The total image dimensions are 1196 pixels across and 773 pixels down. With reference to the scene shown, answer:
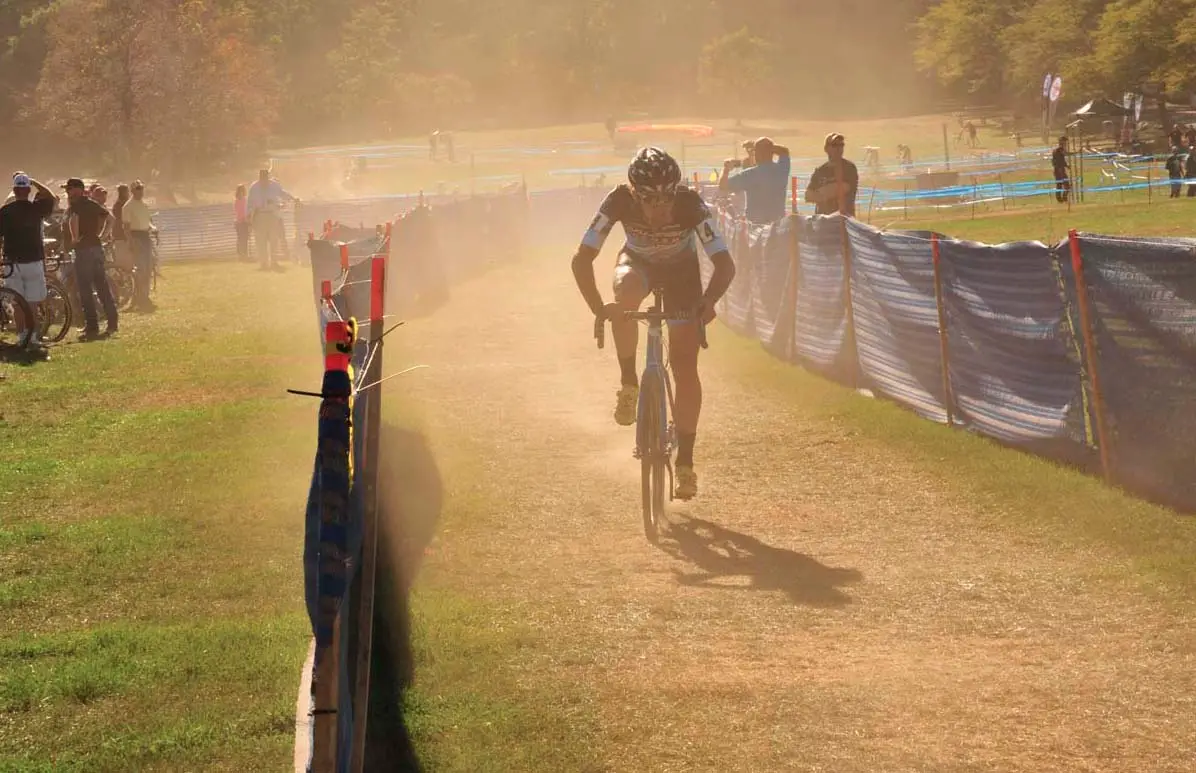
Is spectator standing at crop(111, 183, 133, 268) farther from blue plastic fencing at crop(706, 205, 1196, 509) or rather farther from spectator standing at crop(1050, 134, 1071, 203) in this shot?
spectator standing at crop(1050, 134, 1071, 203)

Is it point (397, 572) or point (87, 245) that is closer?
→ point (397, 572)

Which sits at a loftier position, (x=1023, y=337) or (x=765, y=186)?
(x=765, y=186)

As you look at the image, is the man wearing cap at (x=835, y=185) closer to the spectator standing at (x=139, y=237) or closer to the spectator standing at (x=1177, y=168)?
the spectator standing at (x=139, y=237)

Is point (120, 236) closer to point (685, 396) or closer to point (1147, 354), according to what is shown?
point (685, 396)

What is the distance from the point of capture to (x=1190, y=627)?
7.48 m

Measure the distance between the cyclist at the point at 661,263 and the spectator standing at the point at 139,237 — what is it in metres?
20.0

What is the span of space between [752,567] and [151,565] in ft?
11.5

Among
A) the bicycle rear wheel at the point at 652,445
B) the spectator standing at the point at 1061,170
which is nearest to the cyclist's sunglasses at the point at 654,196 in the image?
the bicycle rear wheel at the point at 652,445

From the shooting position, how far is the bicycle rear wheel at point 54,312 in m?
21.8

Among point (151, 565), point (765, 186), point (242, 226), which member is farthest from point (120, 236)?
point (151, 565)

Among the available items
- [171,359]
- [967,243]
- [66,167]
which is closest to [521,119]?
[66,167]

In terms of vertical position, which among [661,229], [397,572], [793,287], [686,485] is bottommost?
[397,572]

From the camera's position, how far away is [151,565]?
9.34 m

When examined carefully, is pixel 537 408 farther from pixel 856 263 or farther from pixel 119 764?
pixel 119 764
